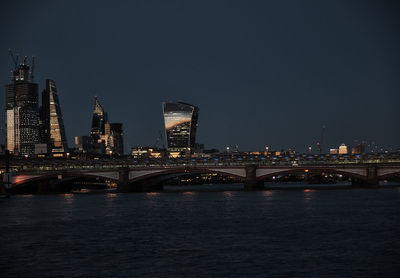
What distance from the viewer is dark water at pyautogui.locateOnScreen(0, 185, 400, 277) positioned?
128ft

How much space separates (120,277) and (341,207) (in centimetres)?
5388

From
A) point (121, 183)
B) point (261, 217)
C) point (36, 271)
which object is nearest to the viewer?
point (36, 271)

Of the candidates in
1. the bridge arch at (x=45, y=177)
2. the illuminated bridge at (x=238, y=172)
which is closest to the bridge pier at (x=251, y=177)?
the illuminated bridge at (x=238, y=172)

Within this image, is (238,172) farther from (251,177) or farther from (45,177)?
(45,177)

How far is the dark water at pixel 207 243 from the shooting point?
39000 millimetres

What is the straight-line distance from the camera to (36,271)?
130ft

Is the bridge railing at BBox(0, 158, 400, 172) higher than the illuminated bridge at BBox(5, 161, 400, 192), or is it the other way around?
the bridge railing at BBox(0, 158, 400, 172)


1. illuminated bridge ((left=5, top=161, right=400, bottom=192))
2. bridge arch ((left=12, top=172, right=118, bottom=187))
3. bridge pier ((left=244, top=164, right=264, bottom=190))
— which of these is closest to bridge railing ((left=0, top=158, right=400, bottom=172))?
illuminated bridge ((left=5, top=161, right=400, bottom=192))

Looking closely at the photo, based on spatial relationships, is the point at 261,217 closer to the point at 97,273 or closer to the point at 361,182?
the point at 97,273

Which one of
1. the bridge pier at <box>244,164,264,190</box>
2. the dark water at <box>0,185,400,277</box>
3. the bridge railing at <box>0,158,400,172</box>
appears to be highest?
the bridge railing at <box>0,158,400,172</box>

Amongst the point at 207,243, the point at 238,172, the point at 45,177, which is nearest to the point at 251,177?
the point at 238,172

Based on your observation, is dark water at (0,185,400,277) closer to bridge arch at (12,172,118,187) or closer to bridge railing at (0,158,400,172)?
bridge arch at (12,172,118,187)

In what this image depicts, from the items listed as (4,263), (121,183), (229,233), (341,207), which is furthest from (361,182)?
(4,263)

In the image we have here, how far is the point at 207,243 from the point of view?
50469 mm
